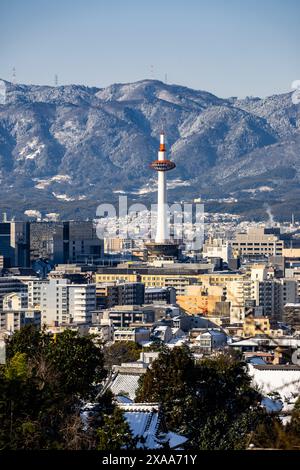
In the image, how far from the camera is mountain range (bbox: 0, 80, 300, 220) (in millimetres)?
137625

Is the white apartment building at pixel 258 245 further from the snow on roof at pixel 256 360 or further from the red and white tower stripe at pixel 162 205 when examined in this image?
the snow on roof at pixel 256 360

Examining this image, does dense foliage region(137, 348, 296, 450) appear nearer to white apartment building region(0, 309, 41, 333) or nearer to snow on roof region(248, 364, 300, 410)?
snow on roof region(248, 364, 300, 410)

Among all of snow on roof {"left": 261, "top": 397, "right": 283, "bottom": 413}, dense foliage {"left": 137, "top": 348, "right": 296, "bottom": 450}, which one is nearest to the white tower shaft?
snow on roof {"left": 261, "top": 397, "right": 283, "bottom": 413}

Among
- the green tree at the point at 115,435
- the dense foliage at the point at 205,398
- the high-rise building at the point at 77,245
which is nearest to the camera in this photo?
the green tree at the point at 115,435

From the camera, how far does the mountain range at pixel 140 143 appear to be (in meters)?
138

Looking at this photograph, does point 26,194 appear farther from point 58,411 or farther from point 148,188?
point 58,411

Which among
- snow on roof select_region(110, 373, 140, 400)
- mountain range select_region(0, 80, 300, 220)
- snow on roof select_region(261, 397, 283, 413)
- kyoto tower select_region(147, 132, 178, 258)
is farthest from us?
mountain range select_region(0, 80, 300, 220)

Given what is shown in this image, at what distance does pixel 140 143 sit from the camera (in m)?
159

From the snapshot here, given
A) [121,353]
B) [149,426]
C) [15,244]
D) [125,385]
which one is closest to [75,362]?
[149,426]

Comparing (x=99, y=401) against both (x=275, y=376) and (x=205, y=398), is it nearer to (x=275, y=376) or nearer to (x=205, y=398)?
(x=205, y=398)

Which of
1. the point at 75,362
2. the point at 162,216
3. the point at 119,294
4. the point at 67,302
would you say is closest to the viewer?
the point at 75,362

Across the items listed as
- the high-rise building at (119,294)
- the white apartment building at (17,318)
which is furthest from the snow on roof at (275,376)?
the high-rise building at (119,294)

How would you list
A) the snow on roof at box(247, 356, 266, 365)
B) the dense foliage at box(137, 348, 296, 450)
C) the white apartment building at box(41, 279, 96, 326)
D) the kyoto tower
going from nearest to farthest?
the dense foliage at box(137, 348, 296, 450) < the snow on roof at box(247, 356, 266, 365) < the white apartment building at box(41, 279, 96, 326) < the kyoto tower

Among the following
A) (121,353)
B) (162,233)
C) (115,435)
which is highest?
(162,233)
